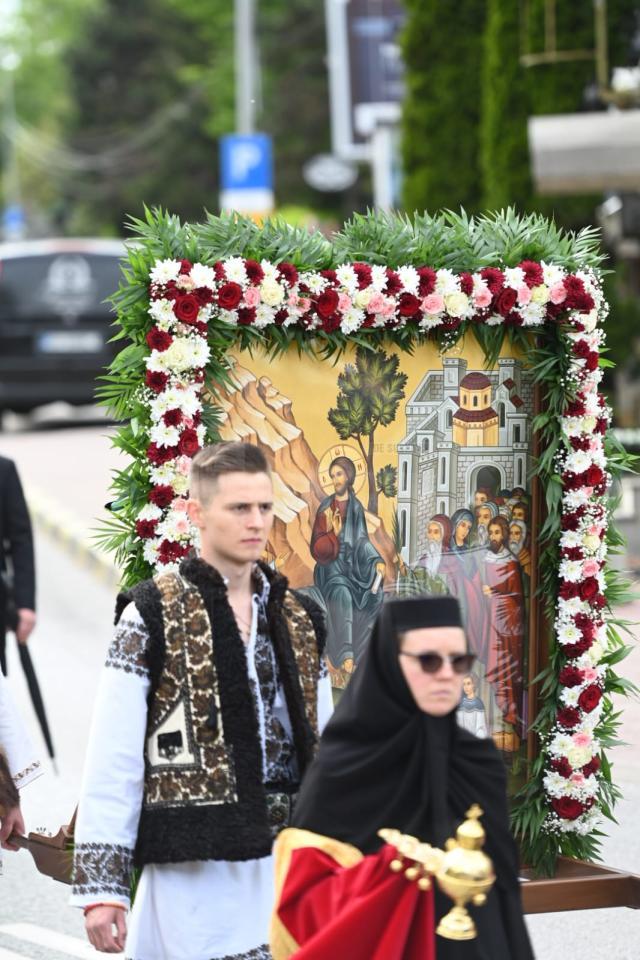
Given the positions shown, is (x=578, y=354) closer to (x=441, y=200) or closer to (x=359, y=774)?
(x=359, y=774)

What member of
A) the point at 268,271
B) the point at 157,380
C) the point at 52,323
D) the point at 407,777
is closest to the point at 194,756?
the point at 407,777

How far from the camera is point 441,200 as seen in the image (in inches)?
882

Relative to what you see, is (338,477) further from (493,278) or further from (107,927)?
(107,927)

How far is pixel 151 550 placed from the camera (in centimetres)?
578

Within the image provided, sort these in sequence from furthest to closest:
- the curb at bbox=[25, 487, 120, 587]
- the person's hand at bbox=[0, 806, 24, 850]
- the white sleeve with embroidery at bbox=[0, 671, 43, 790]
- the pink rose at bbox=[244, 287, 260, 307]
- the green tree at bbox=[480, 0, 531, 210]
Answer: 1. the green tree at bbox=[480, 0, 531, 210]
2. the curb at bbox=[25, 487, 120, 587]
3. the pink rose at bbox=[244, 287, 260, 307]
4. the white sleeve with embroidery at bbox=[0, 671, 43, 790]
5. the person's hand at bbox=[0, 806, 24, 850]

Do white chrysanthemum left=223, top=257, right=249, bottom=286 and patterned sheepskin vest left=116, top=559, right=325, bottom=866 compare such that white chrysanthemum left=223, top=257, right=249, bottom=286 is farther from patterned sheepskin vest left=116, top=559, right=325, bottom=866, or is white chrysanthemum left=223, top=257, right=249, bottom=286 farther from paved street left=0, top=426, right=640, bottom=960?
patterned sheepskin vest left=116, top=559, right=325, bottom=866

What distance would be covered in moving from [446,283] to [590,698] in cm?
135

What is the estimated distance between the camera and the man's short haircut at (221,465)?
429cm

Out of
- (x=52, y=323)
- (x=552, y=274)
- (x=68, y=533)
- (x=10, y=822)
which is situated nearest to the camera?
(x=10, y=822)

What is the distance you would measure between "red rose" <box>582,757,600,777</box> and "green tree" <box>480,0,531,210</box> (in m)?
13.1

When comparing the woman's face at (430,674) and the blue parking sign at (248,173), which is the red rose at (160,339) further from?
the blue parking sign at (248,173)

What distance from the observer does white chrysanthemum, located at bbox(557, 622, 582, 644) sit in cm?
616

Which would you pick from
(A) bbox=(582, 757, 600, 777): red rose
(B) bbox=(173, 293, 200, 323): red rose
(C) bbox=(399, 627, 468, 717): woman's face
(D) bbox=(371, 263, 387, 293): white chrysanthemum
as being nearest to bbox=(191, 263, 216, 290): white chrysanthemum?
(B) bbox=(173, 293, 200, 323): red rose

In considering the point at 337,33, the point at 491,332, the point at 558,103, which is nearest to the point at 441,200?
the point at 558,103
